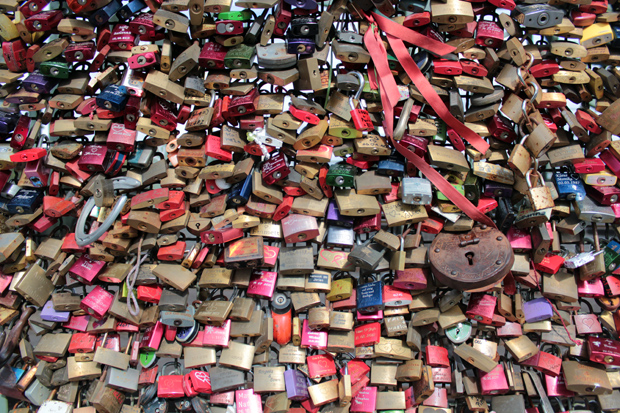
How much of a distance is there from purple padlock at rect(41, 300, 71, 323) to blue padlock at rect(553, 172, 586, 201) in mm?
3063

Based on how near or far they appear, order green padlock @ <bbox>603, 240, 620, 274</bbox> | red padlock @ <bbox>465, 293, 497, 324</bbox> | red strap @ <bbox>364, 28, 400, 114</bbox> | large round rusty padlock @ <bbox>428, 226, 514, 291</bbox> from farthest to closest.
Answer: green padlock @ <bbox>603, 240, 620, 274</bbox> → red padlock @ <bbox>465, 293, 497, 324</bbox> → large round rusty padlock @ <bbox>428, 226, 514, 291</bbox> → red strap @ <bbox>364, 28, 400, 114</bbox>

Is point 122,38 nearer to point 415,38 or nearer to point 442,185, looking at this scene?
point 415,38

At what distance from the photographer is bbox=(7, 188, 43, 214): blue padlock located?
2.85 m

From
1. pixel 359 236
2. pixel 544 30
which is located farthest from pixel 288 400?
pixel 544 30

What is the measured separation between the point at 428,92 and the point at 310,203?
0.89 m

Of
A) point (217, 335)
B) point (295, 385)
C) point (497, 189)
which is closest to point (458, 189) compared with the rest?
point (497, 189)

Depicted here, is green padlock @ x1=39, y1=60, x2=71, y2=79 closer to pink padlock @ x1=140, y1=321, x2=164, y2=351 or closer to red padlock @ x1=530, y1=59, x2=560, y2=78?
pink padlock @ x1=140, y1=321, x2=164, y2=351

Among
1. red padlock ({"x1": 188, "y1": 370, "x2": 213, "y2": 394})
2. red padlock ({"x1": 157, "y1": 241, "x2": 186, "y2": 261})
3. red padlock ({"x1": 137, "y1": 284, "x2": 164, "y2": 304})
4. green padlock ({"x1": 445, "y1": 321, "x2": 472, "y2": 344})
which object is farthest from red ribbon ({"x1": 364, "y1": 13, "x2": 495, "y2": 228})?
red padlock ({"x1": 188, "y1": 370, "x2": 213, "y2": 394})

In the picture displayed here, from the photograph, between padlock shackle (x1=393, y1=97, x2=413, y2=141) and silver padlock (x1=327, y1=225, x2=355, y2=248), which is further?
silver padlock (x1=327, y1=225, x2=355, y2=248)

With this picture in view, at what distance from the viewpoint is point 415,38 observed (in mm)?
2482

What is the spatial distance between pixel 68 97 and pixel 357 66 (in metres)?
1.67

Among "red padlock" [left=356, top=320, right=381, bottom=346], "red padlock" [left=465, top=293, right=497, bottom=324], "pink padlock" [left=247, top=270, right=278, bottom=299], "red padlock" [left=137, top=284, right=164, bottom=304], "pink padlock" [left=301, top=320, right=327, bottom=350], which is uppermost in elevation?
"pink padlock" [left=247, top=270, right=278, bottom=299]

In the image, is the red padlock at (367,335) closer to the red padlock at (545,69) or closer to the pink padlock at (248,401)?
the pink padlock at (248,401)

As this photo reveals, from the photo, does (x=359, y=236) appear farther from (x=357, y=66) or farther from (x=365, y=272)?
(x=357, y=66)
